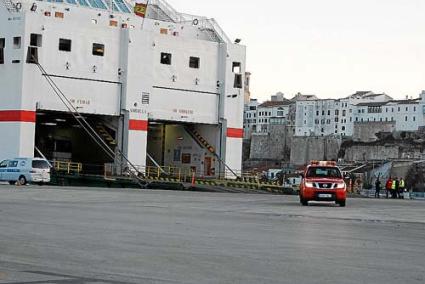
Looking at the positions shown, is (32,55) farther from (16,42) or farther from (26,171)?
(26,171)

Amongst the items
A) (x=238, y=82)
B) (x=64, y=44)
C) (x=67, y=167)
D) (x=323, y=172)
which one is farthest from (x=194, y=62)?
(x=323, y=172)

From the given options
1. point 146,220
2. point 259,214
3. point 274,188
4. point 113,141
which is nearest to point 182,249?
point 146,220

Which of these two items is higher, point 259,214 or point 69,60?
point 69,60

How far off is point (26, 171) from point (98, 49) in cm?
1266

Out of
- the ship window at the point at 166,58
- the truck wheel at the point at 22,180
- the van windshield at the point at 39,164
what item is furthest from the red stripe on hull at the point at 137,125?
the truck wheel at the point at 22,180

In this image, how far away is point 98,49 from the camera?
55281mm

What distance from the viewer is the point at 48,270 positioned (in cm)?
1051

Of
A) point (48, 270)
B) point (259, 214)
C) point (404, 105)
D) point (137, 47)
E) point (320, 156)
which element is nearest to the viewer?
point (48, 270)

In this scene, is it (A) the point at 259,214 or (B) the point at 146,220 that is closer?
(B) the point at 146,220

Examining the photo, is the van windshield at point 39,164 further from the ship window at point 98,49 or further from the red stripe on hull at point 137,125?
the ship window at point 98,49

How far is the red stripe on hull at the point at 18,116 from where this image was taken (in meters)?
50.7

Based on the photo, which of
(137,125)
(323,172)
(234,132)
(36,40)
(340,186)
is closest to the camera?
(340,186)

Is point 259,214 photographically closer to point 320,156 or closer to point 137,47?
point 137,47

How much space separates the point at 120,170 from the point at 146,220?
119 ft
